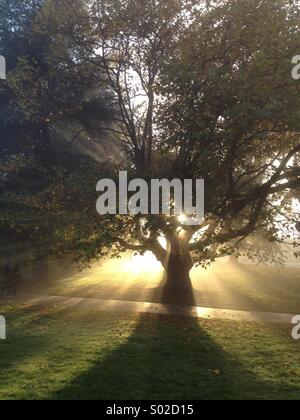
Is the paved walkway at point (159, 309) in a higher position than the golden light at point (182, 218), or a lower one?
lower

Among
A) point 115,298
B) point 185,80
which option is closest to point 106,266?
point 115,298

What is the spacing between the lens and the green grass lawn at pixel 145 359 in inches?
356

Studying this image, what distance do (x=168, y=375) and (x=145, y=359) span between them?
4.38 feet

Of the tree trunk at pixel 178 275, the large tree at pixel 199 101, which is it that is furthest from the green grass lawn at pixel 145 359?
the tree trunk at pixel 178 275

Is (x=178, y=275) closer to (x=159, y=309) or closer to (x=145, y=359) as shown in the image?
(x=159, y=309)

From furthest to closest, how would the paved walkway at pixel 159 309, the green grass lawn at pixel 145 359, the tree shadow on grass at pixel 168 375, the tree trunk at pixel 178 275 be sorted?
the tree trunk at pixel 178 275 < the paved walkway at pixel 159 309 < the green grass lawn at pixel 145 359 < the tree shadow on grass at pixel 168 375

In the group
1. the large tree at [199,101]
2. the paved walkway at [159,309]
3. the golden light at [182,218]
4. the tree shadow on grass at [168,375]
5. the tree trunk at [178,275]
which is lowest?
the tree shadow on grass at [168,375]

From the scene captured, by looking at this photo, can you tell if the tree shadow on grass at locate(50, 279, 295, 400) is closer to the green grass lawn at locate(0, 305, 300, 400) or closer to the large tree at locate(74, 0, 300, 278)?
the green grass lawn at locate(0, 305, 300, 400)

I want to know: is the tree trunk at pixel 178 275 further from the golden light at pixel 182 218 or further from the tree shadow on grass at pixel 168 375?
the tree shadow on grass at pixel 168 375

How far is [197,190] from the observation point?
1357 centimetres

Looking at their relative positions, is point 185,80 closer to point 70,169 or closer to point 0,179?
point 70,169

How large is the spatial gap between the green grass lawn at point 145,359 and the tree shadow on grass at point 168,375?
0.06 ft

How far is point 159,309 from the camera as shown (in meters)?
18.8

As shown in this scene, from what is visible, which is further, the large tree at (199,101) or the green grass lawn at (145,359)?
the large tree at (199,101)
